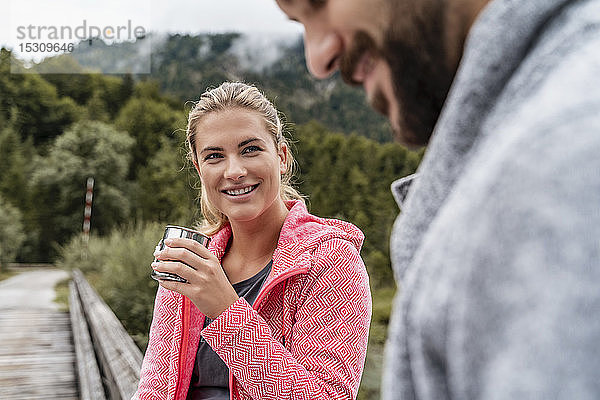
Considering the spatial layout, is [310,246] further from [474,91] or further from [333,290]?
[474,91]

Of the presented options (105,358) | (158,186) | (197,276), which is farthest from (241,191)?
(158,186)

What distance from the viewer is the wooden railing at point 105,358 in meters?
3.01

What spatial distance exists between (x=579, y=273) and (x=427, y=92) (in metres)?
0.23

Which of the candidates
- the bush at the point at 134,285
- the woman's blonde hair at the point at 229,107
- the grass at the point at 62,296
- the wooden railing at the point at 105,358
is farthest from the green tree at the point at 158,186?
the woman's blonde hair at the point at 229,107

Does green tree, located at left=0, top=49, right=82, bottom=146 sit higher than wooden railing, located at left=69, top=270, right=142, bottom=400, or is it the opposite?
wooden railing, located at left=69, top=270, right=142, bottom=400

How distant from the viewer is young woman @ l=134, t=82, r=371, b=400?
1.17m

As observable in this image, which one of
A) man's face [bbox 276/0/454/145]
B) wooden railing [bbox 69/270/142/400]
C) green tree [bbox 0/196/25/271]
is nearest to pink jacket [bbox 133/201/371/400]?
man's face [bbox 276/0/454/145]

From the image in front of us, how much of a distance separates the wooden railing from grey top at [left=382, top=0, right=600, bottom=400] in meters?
2.45

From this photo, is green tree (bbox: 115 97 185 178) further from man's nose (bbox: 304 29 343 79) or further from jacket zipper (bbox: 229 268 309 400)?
man's nose (bbox: 304 29 343 79)

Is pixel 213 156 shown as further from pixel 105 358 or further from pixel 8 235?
pixel 8 235

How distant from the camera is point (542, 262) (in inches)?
12.1

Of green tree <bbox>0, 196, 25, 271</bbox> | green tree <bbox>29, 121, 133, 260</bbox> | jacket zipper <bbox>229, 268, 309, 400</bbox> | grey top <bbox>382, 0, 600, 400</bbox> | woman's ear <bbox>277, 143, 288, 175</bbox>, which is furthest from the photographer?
green tree <bbox>29, 121, 133, 260</bbox>

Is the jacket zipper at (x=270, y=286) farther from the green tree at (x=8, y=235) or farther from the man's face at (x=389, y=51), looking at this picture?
the green tree at (x=8, y=235)

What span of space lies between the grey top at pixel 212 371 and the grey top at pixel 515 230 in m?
1.00
